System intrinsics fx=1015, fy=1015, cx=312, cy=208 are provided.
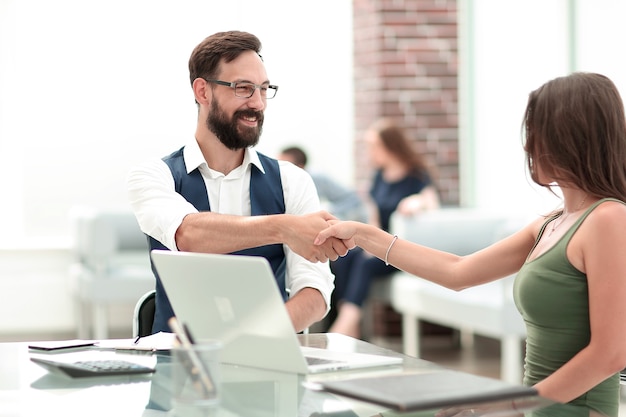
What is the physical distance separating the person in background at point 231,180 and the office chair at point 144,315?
0.04 meters

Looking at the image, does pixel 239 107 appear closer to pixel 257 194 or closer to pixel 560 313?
pixel 257 194

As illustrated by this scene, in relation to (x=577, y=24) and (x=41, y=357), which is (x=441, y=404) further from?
(x=577, y=24)

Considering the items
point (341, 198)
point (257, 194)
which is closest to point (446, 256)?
point (257, 194)

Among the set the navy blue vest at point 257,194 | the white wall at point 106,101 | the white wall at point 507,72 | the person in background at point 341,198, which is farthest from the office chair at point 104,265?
the navy blue vest at point 257,194

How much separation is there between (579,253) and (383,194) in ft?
14.9

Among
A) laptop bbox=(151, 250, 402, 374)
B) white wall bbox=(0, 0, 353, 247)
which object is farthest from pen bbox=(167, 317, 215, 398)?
white wall bbox=(0, 0, 353, 247)

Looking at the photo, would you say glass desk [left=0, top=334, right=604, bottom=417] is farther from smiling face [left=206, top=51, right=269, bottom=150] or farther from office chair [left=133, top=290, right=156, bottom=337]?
smiling face [left=206, top=51, right=269, bottom=150]

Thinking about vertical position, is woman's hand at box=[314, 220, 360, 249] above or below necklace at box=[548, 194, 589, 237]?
below

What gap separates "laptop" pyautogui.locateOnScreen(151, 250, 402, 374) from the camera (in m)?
1.73

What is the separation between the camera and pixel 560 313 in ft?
6.55

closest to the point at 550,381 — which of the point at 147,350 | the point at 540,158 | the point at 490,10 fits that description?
the point at 540,158

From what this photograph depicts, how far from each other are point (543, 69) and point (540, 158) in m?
4.39

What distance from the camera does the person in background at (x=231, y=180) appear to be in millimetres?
2650

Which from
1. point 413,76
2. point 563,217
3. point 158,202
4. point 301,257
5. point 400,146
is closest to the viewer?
point 563,217
